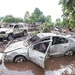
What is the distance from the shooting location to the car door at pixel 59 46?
318 inches

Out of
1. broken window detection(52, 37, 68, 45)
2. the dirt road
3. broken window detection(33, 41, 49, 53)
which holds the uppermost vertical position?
broken window detection(52, 37, 68, 45)

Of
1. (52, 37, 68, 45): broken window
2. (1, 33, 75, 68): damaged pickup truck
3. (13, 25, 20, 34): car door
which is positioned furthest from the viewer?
(13, 25, 20, 34): car door

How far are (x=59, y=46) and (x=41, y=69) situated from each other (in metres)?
1.92

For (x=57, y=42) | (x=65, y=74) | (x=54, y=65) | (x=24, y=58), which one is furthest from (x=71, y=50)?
(x=24, y=58)

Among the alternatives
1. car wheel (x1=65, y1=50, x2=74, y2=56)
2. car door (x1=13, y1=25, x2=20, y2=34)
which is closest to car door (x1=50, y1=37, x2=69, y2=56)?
car wheel (x1=65, y1=50, x2=74, y2=56)

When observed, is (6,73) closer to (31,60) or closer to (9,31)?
(31,60)

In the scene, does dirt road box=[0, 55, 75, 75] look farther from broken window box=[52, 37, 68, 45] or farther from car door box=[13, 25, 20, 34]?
car door box=[13, 25, 20, 34]

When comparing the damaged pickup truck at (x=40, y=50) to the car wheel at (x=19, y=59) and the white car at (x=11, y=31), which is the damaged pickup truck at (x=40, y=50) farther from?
the white car at (x=11, y=31)

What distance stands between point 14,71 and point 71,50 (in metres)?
3.75

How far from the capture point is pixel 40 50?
704 cm

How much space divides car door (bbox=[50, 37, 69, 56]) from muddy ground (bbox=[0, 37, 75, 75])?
0.42 meters

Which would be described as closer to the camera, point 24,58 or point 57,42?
point 24,58

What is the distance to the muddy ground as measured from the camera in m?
6.73

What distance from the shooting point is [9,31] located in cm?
1290
